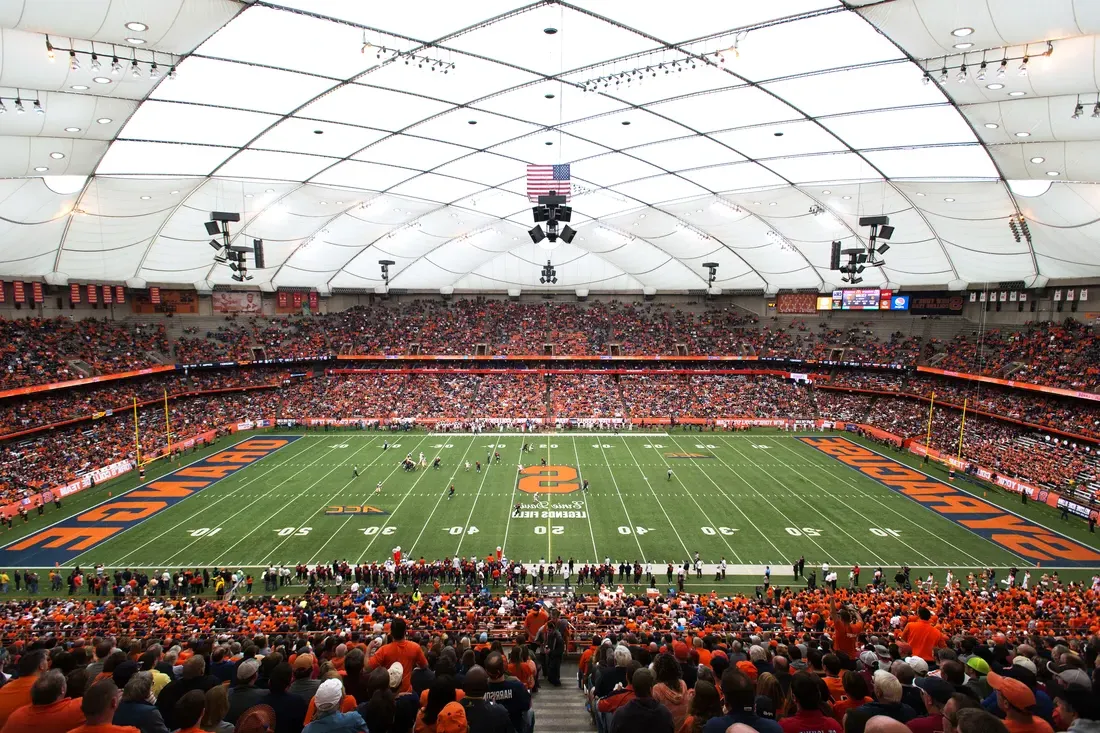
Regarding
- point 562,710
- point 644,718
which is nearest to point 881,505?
point 562,710

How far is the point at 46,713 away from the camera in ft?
14.2

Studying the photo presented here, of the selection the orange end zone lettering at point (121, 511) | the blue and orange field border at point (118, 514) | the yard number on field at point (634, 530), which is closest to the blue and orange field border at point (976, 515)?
the yard number on field at point (634, 530)

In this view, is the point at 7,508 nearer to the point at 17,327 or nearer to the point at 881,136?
the point at 17,327

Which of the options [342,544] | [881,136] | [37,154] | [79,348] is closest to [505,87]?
[881,136]

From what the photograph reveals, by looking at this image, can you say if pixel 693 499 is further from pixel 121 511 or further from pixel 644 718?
pixel 121 511

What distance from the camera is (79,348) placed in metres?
42.1

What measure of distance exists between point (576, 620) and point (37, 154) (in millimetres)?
26758

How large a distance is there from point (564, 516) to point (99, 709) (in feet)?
79.9

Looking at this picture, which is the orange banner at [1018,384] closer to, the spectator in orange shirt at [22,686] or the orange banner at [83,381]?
the spectator in orange shirt at [22,686]

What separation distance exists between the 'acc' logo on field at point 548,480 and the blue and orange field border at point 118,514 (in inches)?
706

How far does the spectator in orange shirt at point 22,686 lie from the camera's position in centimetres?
504

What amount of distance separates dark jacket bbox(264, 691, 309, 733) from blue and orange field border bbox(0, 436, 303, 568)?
81.3 ft

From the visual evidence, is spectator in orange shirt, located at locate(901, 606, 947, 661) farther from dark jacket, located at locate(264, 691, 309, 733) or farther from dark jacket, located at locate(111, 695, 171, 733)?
dark jacket, located at locate(111, 695, 171, 733)

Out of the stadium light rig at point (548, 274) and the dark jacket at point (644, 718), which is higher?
the stadium light rig at point (548, 274)
